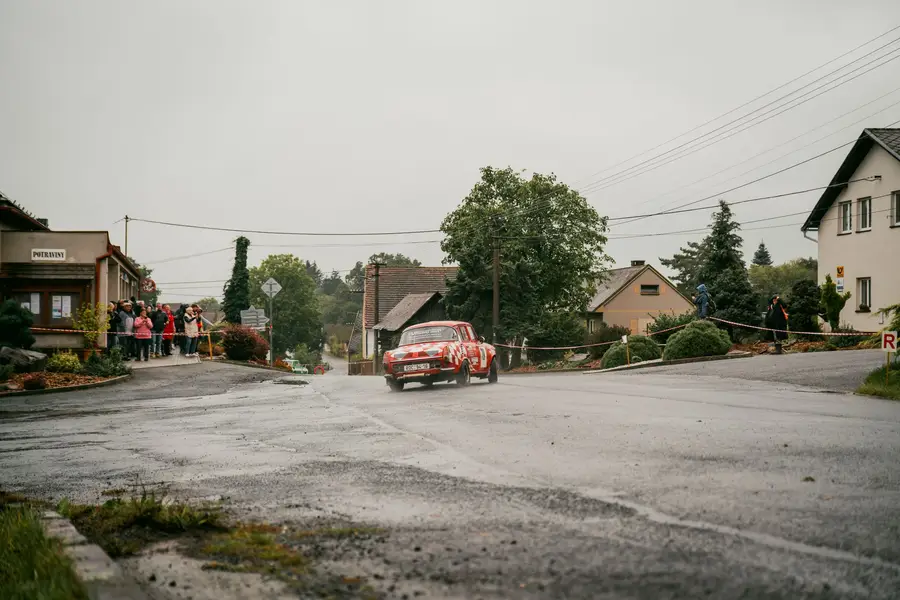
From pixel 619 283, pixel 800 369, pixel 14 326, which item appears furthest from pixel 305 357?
pixel 800 369

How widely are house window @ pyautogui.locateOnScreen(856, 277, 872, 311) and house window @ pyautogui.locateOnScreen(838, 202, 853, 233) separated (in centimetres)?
253

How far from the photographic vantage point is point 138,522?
5.89 m

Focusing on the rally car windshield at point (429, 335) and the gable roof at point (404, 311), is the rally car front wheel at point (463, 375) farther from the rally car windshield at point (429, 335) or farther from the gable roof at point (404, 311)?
the gable roof at point (404, 311)

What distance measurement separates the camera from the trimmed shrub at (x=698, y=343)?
28.6 m

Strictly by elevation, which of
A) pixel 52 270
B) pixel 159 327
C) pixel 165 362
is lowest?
pixel 165 362

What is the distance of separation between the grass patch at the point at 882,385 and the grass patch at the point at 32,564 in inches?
566

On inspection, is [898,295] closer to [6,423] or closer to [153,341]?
[153,341]

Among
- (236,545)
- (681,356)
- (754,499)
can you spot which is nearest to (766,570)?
(754,499)

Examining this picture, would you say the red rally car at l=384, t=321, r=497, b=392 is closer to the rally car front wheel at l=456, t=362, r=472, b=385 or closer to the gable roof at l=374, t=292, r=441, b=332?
the rally car front wheel at l=456, t=362, r=472, b=385

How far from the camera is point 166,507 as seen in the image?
611 centimetres

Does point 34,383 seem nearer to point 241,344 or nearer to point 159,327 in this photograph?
point 159,327

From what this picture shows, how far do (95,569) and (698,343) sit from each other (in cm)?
2589

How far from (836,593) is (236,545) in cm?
313

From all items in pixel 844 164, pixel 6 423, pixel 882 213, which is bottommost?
pixel 6 423
